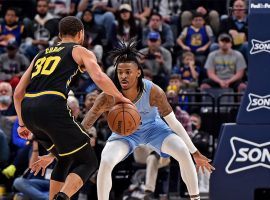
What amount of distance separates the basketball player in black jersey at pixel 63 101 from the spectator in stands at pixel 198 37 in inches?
277

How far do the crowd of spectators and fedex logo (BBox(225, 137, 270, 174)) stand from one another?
1710 millimetres

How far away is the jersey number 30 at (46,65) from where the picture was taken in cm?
713

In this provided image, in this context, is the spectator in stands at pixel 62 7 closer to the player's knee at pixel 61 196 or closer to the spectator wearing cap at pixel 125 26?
the spectator wearing cap at pixel 125 26

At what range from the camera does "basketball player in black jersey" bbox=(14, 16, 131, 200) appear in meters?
6.98

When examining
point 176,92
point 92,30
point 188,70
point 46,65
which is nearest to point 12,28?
point 92,30

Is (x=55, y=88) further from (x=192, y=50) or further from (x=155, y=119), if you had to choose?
(x=192, y=50)

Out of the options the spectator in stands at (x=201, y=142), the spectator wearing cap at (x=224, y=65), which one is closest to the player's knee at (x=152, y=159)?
the spectator in stands at (x=201, y=142)

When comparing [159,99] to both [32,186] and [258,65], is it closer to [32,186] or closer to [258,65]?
[258,65]

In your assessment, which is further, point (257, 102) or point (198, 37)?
point (198, 37)

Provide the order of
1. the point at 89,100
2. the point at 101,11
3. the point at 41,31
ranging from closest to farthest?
the point at 89,100 < the point at 41,31 < the point at 101,11

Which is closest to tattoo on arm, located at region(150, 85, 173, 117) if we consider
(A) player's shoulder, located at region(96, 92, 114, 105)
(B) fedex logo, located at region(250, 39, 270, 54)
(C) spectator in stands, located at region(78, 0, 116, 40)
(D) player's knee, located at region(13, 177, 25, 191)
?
(A) player's shoulder, located at region(96, 92, 114, 105)

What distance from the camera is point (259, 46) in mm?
8938

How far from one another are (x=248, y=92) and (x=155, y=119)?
1.43 metres

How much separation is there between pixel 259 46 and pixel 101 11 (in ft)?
22.9
